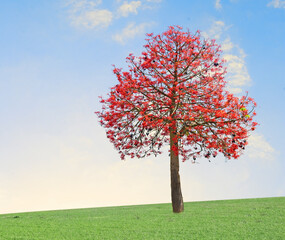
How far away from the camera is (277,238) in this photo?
1173cm

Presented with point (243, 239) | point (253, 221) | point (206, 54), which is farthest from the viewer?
point (206, 54)

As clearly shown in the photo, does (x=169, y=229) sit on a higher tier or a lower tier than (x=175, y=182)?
lower

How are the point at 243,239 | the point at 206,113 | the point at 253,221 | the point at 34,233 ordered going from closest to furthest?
1. the point at 243,239
2. the point at 34,233
3. the point at 253,221
4. the point at 206,113

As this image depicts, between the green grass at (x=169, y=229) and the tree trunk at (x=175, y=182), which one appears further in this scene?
the tree trunk at (x=175, y=182)

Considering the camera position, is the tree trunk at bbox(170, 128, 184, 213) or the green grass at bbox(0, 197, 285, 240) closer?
the green grass at bbox(0, 197, 285, 240)

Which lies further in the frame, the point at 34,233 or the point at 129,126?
the point at 129,126

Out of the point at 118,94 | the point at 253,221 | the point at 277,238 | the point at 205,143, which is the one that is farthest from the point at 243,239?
the point at 118,94

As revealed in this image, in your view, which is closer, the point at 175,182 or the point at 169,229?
the point at 169,229

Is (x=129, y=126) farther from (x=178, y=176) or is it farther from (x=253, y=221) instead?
(x=253, y=221)

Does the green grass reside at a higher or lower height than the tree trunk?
lower

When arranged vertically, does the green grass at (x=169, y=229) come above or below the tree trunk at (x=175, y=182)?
below

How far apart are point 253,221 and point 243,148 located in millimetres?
4294

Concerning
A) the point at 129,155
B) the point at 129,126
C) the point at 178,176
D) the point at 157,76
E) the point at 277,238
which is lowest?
the point at 277,238

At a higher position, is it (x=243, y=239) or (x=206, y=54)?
(x=206, y=54)
